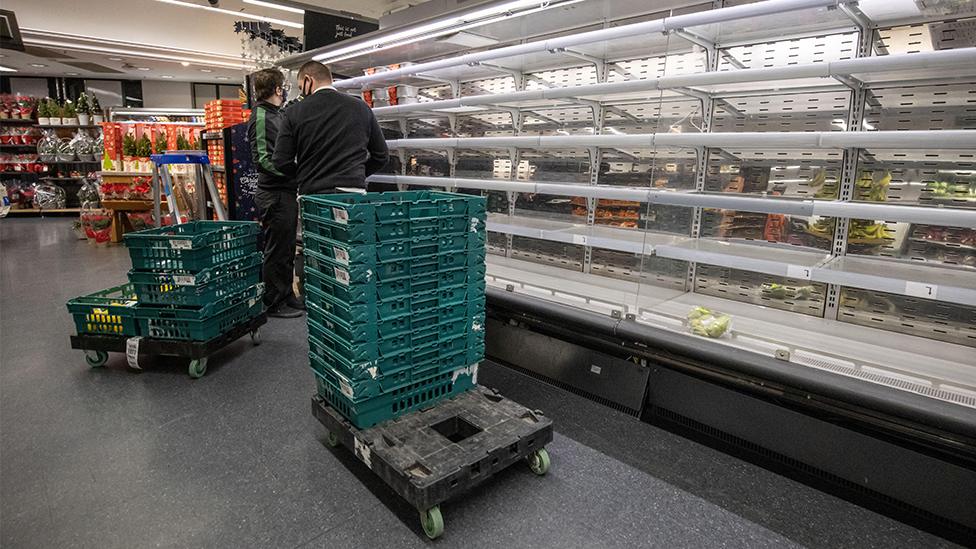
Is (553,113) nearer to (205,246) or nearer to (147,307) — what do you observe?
(205,246)

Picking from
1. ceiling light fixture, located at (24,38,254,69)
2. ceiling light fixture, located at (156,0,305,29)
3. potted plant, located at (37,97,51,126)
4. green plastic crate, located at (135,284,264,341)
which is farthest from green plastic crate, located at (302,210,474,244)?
potted plant, located at (37,97,51,126)

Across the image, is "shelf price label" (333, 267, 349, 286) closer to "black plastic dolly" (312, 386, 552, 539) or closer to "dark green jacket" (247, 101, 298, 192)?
"black plastic dolly" (312, 386, 552, 539)

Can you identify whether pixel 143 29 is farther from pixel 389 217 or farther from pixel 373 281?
pixel 373 281

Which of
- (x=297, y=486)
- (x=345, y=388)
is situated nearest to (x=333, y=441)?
(x=297, y=486)

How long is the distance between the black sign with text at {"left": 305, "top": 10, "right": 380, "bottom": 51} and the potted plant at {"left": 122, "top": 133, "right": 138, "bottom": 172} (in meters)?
4.30

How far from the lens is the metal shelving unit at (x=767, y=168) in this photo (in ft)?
6.67

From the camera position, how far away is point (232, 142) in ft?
16.1

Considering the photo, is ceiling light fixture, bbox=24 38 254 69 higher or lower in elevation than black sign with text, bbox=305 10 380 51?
higher

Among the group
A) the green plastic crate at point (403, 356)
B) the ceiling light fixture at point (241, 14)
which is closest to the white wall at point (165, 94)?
the ceiling light fixture at point (241, 14)

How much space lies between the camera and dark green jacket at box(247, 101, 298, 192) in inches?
155

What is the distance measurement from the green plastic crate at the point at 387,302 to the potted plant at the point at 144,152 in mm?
6805

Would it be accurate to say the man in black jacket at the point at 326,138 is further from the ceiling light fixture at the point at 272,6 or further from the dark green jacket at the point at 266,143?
the ceiling light fixture at the point at 272,6

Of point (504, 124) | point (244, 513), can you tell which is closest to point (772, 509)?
point (244, 513)

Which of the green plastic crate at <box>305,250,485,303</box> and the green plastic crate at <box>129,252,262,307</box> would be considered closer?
the green plastic crate at <box>305,250,485,303</box>
